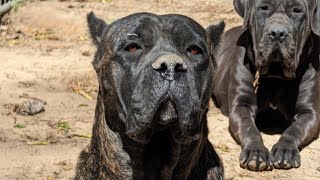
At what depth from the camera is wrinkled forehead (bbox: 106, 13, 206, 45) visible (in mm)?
4184

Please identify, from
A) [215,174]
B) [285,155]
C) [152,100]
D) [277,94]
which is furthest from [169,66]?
[277,94]

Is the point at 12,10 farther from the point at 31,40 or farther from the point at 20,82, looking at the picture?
the point at 20,82

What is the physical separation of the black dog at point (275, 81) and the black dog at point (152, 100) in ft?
8.21

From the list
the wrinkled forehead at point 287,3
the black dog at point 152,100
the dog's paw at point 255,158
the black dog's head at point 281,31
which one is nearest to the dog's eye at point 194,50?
→ the black dog at point 152,100

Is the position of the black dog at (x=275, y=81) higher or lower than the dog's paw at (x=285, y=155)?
higher

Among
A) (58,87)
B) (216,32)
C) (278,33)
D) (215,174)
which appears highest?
(216,32)

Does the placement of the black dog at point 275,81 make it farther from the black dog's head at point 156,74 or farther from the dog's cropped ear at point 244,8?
the black dog's head at point 156,74

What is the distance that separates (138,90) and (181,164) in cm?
60

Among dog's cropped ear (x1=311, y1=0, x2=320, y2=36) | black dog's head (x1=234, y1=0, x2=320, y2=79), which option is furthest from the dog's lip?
dog's cropped ear (x1=311, y1=0, x2=320, y2=36)

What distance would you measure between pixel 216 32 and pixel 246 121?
2817 mm

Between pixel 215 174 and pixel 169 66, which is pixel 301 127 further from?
pixel 169 66

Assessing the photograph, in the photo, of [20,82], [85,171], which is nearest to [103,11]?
[20,82]

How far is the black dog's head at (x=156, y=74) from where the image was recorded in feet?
12.6

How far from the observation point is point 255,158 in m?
6.76
